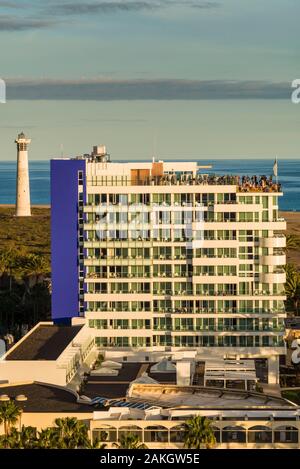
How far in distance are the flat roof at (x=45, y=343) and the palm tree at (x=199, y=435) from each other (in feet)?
74.3

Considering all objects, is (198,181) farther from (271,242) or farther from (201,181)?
(271,242)

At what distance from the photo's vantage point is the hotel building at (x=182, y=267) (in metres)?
98.4

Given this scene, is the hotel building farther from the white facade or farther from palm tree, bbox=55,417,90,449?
palm tree, bbox=55,417,90,449

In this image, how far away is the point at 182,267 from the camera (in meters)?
99.2

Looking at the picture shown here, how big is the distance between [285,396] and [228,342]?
1046cm

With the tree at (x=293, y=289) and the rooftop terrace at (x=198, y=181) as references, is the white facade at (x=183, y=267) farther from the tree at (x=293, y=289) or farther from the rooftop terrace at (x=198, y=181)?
the tree at (x=293, y=289)

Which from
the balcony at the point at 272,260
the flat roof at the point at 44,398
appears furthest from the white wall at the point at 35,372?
the balcony at the point at 272,260

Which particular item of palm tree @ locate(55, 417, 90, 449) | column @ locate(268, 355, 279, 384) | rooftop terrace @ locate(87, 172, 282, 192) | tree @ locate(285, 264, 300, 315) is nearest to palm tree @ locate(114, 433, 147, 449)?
palm tree @ locate(55, 417, 90, 449)

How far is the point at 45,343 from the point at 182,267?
13165mm

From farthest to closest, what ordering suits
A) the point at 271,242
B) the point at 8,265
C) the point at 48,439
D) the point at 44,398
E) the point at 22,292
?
the point at 8,265 < the point at 22,292 < the point at 271,242 < the point at 44,398 < the point at 48,439

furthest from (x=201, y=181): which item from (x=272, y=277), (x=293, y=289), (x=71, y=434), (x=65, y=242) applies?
(x=71, y=434)

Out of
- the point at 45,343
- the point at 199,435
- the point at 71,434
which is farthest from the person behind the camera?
the point at 45,343
